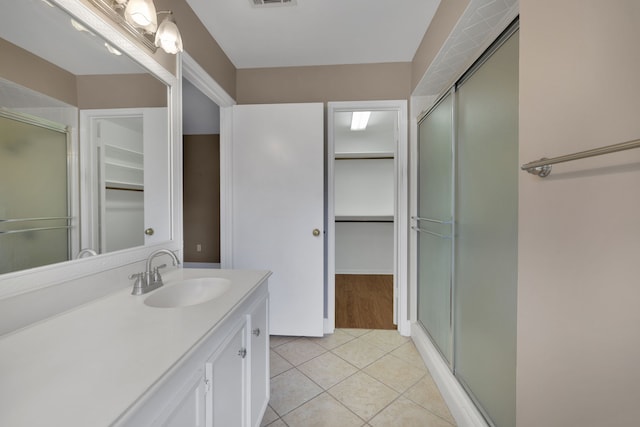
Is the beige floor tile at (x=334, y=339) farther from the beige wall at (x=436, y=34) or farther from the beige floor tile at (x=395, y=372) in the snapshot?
the beige wall at (x=436, y=34)

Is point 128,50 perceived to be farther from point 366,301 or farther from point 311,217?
point 366,301

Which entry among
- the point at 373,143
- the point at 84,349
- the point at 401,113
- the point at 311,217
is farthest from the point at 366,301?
the point at 84,349

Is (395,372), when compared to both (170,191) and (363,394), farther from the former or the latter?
(170,191)

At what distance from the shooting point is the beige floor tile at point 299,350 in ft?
6.44

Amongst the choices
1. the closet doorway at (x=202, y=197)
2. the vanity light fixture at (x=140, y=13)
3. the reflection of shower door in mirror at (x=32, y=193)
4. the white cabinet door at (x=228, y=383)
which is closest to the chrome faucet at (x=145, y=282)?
the reflection of shower door in mirror at (x=32, y=193)

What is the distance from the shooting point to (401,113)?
2.30 m

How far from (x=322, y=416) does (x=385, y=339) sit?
993mm

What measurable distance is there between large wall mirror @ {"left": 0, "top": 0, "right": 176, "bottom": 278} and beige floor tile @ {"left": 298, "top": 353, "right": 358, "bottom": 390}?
1.35 metres

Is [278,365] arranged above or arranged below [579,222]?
below

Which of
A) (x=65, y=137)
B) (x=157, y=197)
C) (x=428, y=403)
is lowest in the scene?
(x=428, y=403)

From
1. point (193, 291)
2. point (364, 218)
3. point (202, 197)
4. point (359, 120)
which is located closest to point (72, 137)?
point (193, 291)

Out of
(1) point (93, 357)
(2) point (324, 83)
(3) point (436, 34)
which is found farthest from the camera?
(2) point (324, 83)

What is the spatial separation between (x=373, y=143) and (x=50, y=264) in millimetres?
4009

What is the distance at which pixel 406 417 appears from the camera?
1428 millimetres
